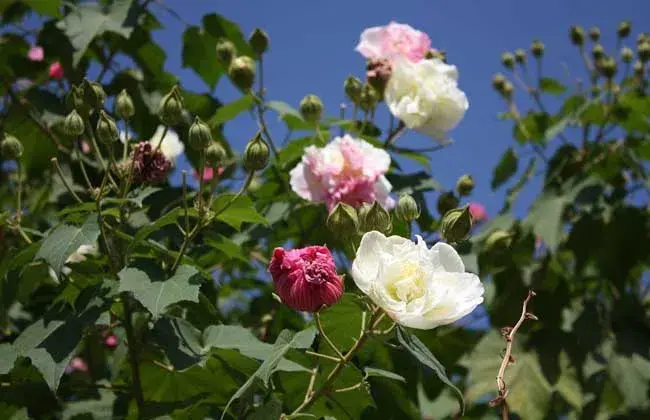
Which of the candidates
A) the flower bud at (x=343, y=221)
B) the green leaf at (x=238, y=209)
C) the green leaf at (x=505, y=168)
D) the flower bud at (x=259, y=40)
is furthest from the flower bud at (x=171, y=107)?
the green leaf at (x=505, y=168)

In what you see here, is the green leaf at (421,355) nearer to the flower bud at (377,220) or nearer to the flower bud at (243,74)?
the flower bud at (377,220)

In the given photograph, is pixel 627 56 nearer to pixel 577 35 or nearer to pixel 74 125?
pixel 577 35

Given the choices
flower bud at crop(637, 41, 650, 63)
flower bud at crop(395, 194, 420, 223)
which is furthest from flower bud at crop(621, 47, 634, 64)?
flower bud at crop(395, 194, 420, 223)

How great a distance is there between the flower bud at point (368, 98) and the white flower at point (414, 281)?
0.93 m

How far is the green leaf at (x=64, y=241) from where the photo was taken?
1512mm

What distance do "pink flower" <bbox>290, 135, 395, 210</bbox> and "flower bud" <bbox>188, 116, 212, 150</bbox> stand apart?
44cm

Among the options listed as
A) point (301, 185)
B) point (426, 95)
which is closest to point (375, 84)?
point (426, 95)

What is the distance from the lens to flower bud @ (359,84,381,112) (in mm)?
2188

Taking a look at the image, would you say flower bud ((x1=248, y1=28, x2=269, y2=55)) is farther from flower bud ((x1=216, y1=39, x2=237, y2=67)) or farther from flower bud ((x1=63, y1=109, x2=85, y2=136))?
flower bud ((x1=63, y1=109, x2=85, y2=136))

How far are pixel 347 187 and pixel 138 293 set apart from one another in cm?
64

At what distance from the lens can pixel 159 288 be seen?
1.51 meters

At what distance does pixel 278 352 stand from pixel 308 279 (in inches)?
5.2

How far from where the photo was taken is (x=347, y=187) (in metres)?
1.98

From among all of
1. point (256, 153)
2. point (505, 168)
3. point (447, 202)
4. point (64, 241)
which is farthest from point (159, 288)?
point (505, 168)
